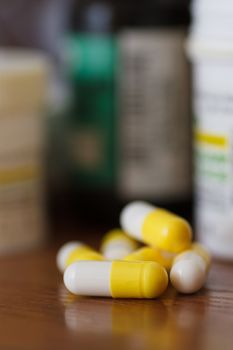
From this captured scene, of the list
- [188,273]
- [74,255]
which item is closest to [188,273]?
[188,273]

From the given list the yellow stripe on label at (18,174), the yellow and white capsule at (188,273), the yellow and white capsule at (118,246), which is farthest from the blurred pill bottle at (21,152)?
the yellow and white capsule at (188,273)

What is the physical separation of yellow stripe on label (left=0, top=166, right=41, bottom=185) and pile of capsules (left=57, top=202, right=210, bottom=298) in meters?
0.12

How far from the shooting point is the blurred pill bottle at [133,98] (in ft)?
2.75

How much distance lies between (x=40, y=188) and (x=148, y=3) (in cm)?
22

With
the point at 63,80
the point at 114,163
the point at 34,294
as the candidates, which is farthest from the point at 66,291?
the point at 63,80

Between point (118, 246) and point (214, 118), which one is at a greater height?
point (214, 118)

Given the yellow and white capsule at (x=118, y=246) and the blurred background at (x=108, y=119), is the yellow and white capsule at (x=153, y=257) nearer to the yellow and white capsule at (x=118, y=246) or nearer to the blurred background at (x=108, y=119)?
the yellow and white capsule at (x=118, y=246)

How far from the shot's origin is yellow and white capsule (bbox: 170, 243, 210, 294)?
1.94ft

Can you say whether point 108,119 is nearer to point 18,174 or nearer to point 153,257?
point 18,174

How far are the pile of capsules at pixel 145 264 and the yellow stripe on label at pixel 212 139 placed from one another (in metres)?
0.08

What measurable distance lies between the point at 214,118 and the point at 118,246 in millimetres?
133

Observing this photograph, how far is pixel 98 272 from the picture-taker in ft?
1.91

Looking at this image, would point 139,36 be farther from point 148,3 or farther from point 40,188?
point 40,188

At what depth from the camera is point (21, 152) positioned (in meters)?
0.77
